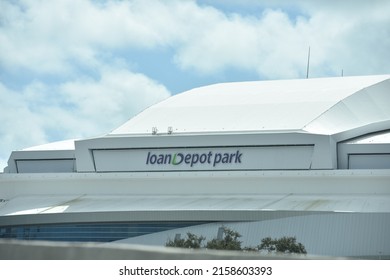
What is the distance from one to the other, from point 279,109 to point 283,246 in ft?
77.6

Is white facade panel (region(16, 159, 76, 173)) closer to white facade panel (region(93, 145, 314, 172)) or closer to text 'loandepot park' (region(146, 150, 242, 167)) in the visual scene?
white facade panel (region(93, 145, 314, 172))

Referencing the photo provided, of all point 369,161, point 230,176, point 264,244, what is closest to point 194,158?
point 230,176

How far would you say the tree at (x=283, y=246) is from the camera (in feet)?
174

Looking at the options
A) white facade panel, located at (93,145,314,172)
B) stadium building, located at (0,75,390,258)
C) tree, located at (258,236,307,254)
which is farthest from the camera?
white facade panel, located at (93,145,314,172)

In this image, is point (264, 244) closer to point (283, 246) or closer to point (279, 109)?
point (283, 246)

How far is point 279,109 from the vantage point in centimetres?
7519

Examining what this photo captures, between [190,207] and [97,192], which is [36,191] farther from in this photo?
[190,207]

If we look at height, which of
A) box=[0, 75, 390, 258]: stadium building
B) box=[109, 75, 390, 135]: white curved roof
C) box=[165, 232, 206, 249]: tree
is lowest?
box=[165, 232, 206, 249]: tree

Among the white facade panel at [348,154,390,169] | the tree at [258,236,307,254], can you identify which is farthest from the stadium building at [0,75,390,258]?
the tree at [258,236,307,254]

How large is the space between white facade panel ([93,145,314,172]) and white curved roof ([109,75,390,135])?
2.00m

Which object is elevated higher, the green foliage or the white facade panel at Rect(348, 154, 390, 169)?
the white facade panel at Rect(348, 154, 390, 169)

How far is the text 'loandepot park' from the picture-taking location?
230ft

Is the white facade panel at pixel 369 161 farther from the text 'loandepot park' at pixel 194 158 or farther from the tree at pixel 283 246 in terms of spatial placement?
the tree at pixel 283 246

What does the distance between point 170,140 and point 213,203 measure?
9.00 metres
